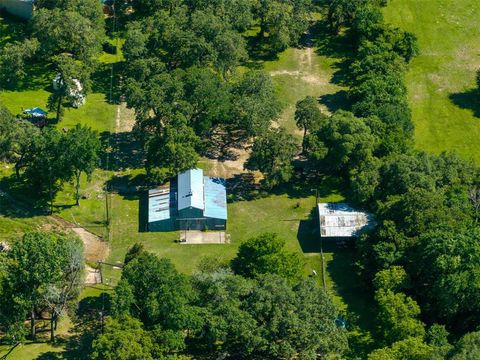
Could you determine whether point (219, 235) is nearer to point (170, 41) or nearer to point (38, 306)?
point (38, 306)

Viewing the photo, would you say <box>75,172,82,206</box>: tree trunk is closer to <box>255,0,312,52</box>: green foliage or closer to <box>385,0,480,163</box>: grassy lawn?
<box>255,0,312,52</box>: green foliage

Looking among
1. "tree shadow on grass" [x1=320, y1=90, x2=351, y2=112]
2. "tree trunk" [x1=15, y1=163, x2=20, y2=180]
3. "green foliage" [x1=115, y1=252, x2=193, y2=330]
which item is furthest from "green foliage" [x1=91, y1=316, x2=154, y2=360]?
"tree shadow on grass" [x1=320, y1=90, x2=351, y2=112]

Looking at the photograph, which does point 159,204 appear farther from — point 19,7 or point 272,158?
point 19,7

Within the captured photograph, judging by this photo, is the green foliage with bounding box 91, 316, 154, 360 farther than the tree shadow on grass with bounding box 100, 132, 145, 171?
No

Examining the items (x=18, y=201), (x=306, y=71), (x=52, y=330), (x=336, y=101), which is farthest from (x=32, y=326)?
(x=306, y=71)

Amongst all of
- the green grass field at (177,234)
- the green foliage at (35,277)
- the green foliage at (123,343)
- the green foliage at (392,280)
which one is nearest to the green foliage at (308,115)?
the green grass field at (177,234)

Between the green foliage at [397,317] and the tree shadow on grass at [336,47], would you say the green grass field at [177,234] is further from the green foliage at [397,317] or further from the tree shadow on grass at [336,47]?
the tree shadow on grass at [336,47]
